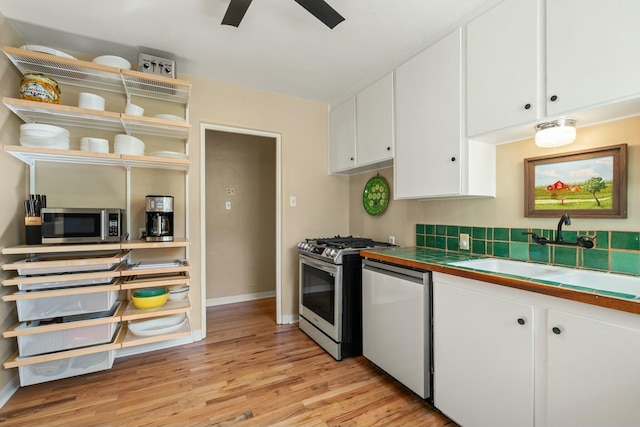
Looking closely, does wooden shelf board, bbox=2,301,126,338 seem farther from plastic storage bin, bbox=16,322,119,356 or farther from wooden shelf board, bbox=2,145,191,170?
wooden shelf board, bbox=2,145,191,170

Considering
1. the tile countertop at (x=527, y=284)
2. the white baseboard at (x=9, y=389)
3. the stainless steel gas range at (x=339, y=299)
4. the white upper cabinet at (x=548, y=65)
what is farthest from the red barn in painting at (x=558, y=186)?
the white baseboard at (x=9, y=389)

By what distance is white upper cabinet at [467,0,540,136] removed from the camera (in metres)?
1.45

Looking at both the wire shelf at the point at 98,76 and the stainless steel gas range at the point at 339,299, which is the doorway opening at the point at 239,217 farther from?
the stainless steel gas range at the point at 339,299

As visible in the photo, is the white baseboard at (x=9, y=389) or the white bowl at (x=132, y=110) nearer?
the white baseboard at (x=9, y=389)

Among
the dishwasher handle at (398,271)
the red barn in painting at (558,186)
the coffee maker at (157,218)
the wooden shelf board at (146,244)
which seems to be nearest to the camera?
the red barn in painting at (558,186)

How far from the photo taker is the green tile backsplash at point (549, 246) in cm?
136

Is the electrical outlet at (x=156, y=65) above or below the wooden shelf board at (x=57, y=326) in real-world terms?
above

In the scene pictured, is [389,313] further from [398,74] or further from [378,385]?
[398,74]

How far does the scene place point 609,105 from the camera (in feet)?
4.00

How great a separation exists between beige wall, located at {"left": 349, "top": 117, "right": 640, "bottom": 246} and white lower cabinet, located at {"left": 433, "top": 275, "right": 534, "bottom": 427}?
68cm

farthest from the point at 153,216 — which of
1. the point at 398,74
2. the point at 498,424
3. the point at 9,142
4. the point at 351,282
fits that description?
the point at 498,424

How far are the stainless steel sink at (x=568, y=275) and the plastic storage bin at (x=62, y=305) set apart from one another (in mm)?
2214

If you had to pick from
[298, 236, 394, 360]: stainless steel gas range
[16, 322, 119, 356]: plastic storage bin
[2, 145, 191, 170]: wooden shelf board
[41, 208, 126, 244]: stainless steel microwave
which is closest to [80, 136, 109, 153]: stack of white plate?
[2, 145, 191, 170]: wooden shelf board

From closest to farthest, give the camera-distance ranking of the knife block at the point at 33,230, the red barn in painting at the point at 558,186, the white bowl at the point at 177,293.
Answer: the red barn in painting at the point at 558,186, the knife block at the point at 33,230, the white bowl at the point at 177,293
